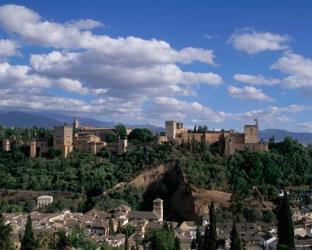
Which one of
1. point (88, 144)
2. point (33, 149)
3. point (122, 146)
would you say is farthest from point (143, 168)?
point (33, 149)

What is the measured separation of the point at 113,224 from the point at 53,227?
6.56 m

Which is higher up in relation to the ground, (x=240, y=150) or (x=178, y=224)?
(x=240, y=150)

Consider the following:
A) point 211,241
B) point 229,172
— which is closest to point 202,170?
point 229,172

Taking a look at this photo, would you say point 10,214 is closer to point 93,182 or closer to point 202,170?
point 93,182

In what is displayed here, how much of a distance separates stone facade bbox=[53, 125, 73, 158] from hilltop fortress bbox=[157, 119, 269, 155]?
12.1m

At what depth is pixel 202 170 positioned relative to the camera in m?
77.2

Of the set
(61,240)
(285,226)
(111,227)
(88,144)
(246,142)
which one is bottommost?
(61,240)

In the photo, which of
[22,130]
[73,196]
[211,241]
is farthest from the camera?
[22,130]

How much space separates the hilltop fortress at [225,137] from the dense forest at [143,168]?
1.16 meters

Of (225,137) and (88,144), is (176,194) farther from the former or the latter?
(88,144)

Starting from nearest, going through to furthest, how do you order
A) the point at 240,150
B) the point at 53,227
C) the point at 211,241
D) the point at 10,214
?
the point at 211,241 → the point at 53,227 → the point at 10,214 → the point at 240,150

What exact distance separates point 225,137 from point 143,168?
11660mm

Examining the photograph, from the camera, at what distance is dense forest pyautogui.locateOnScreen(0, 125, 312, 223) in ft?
247

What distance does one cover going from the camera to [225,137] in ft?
270
